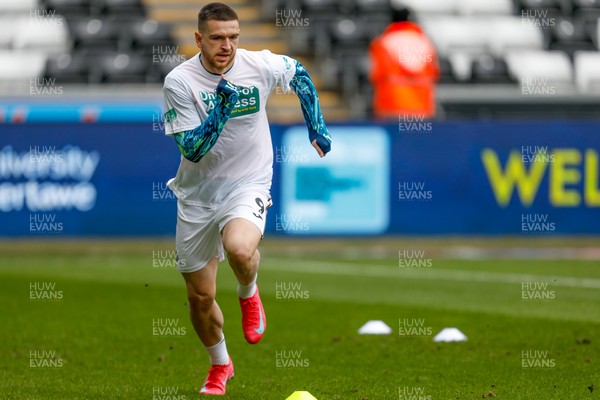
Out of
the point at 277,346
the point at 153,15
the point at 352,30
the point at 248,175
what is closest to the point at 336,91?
the point at 352,30

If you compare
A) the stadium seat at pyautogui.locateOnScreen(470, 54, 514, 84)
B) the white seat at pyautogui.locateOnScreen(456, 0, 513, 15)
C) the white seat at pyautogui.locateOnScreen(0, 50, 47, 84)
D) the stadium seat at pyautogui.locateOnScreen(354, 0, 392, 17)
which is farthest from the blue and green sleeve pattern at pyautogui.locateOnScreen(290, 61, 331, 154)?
the white seat at pyautogui.locateOnScreen(456, 0, 513, 15)

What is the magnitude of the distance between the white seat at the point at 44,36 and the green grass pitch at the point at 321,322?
228 inches

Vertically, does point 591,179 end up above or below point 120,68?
below

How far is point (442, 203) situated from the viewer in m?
19.9

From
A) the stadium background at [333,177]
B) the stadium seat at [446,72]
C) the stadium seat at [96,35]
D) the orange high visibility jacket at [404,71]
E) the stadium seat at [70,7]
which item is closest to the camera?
the stadium background at [333,177]

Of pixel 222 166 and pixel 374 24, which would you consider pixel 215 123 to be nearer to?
pixel 222 166

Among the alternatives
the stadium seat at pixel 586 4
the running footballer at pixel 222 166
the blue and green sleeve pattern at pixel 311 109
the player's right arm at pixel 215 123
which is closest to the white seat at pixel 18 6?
the stadium seat at pixel 586 4

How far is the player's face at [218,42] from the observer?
27.5 ft

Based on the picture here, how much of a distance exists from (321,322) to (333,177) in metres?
6.69

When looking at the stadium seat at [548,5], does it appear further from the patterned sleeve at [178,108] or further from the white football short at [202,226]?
the patterned sleeve at [178,108]

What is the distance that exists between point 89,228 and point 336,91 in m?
6.35

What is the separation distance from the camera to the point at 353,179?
19500 mm

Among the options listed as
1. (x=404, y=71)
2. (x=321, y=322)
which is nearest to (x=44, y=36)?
(x=404, y=71)

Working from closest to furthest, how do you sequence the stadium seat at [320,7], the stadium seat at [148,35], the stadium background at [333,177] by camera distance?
the stadium background at [333,177] → the stadium seat at [148,35] → the stadium seat at [320,7]
